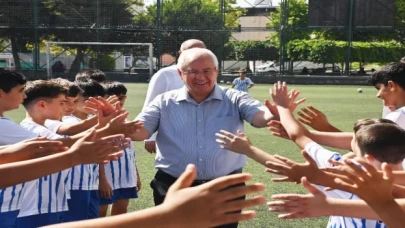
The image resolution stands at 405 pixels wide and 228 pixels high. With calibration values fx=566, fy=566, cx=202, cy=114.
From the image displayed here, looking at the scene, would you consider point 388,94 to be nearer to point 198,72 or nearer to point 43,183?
point 198,72

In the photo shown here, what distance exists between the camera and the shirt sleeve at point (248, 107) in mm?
4137

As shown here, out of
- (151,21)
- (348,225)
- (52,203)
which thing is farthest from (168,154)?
(151,21)

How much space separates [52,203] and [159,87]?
215cm

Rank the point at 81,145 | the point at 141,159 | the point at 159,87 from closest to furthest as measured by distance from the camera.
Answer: the point at 81,145 → the point at 159,87 → the point at 141,159

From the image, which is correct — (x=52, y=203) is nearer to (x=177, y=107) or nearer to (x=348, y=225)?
(x=177, y=107)

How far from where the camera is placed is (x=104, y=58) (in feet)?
121

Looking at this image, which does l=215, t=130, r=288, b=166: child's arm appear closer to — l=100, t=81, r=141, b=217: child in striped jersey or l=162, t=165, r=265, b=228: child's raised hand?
l=162, t=165, r=265, b=228: child's raised hand

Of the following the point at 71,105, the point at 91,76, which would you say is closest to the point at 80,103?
the point at 71,105

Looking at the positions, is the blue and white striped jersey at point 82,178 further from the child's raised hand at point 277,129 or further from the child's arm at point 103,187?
the child's raised hand at point 277,129

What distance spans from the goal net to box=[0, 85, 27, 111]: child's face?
103 feet

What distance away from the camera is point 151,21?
39656mm

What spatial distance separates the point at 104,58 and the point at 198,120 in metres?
33.5

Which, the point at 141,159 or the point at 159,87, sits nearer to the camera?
the point at 159,87

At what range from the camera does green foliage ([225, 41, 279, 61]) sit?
1540 inches
